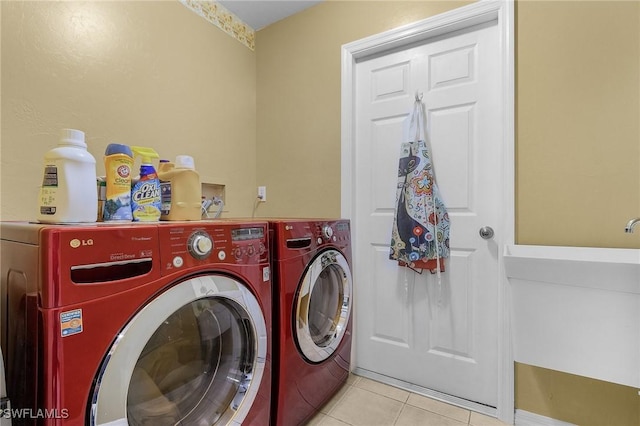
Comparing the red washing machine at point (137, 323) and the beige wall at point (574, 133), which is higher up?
the beige wall at point (574, 133)

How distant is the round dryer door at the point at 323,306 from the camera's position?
48.8 inches

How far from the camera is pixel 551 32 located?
1330mm

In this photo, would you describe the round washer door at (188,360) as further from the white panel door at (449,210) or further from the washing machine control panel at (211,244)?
the white panel door at (449,210)

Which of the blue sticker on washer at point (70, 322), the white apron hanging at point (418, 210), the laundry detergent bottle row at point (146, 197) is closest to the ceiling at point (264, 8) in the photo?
the white apron hanging at point (418, 210)

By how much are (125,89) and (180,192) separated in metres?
0.73

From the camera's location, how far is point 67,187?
0.83 m

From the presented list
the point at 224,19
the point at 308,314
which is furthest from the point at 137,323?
the point at 224,19

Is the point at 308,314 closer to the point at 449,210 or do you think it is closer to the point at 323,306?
the point at 323,306

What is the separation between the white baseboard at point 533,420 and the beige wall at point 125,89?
73.2 inches

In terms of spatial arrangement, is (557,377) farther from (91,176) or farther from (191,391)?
(91,176)

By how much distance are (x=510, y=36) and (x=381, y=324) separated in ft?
5.26

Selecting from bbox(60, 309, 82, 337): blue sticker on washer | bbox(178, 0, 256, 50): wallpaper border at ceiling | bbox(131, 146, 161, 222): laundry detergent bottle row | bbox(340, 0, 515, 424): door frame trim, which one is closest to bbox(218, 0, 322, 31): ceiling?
bbox(178, 0, 256, 50): wallpaper border at ceiling

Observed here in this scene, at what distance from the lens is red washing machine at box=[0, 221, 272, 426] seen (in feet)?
2.03

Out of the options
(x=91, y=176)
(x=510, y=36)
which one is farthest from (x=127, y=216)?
(x=510, y=36)
